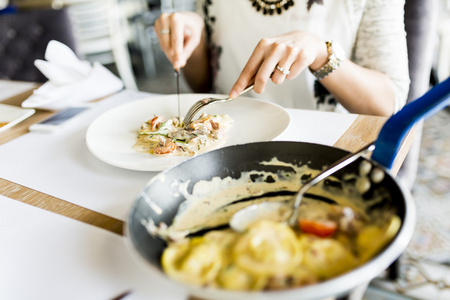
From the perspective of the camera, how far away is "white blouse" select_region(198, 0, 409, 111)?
3.11ft

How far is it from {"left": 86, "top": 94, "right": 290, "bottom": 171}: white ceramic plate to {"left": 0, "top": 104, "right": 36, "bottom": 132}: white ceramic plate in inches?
9.1

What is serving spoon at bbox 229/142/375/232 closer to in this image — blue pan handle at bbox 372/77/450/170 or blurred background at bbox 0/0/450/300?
blue pan handle at bbox 372/77/450/170

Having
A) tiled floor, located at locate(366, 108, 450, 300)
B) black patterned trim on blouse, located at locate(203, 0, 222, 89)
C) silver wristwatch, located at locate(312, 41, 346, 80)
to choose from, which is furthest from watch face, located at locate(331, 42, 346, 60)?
tiled floor, located at locate(366, 108, 450, 300)

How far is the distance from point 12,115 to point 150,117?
15.1 inches

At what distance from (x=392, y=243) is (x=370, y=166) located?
0.14 m

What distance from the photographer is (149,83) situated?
3.15 m

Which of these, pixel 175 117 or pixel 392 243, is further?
pixel 175 117

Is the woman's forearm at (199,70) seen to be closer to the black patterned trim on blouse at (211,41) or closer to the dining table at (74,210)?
the black patterned trim on blouse at (211,41)

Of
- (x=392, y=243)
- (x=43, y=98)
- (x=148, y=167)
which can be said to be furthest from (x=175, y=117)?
(x=392, y=243)

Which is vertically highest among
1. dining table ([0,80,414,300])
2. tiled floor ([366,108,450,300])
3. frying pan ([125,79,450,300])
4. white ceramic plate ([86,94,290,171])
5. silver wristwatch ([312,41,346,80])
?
silver wristwatch ([312,41,346,80])

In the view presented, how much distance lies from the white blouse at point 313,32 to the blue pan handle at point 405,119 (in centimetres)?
54

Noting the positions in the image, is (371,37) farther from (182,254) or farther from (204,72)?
(182,254)

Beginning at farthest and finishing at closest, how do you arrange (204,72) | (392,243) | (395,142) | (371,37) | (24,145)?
(204,72) < (371,37) < (24,145) < (395,142) < (392,243)

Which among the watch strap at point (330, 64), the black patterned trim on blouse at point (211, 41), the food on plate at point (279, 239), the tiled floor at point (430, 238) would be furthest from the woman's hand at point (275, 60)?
the tiled floor at point (430, 238)
